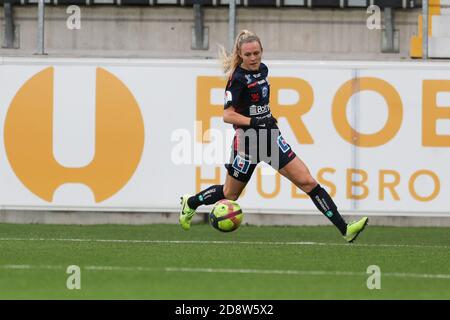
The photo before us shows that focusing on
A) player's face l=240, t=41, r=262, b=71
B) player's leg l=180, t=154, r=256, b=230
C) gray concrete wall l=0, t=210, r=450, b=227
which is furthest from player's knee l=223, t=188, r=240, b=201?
gray concrete wall l=0, t=210, r=450, b=227

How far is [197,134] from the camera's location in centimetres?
1576

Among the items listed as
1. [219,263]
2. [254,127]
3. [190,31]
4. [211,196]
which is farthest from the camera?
[190,31]

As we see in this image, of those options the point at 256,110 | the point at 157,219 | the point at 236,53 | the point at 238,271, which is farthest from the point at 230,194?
the point at 157,219

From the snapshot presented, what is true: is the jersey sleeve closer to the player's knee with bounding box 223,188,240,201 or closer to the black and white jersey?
the black and white jersey

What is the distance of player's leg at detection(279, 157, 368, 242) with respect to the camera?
12.3 meters

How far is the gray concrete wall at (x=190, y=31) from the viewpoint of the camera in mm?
21844

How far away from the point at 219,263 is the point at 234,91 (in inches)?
85.1

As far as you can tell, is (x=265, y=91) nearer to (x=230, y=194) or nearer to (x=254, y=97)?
(x=254, y=97)

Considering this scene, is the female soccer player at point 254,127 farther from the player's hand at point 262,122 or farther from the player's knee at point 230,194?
the player's knee at point 230,194

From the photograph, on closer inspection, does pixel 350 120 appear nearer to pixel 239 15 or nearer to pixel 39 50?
pixel 39 50

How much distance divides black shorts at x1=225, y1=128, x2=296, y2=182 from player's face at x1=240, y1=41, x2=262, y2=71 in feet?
1.98

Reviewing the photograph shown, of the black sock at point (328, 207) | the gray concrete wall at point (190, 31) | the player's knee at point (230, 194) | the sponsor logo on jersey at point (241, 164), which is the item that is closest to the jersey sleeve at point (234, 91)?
the sponsor logo on jersey at point (241, 164)
